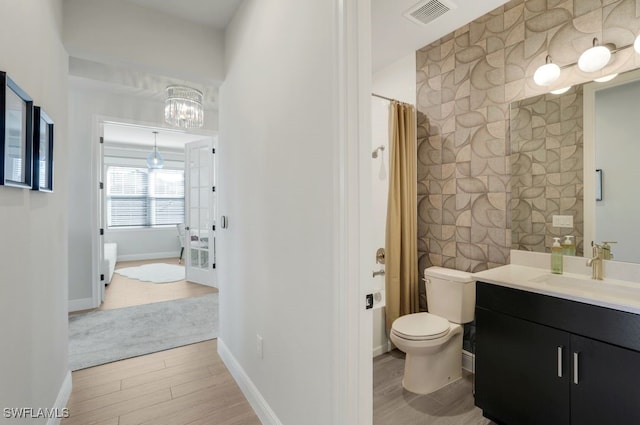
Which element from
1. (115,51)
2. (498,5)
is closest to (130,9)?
(115,51)

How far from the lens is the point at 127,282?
5.21 m

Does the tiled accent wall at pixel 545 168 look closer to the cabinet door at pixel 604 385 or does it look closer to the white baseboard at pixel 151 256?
the cabinet door at pixel 604 385

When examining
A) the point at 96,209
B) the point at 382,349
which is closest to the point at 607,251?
the point at 382,349

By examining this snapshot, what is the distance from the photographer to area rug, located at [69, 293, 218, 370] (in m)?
2.71

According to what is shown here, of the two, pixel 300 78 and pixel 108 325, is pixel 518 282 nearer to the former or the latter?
pixel 300 78

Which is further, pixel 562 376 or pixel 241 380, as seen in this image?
pixel 241 380

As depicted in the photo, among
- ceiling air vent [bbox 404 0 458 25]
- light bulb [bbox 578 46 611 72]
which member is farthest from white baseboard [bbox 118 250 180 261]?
light bulb [bbox 578 46 611 72]

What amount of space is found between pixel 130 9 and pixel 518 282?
307 centimetres

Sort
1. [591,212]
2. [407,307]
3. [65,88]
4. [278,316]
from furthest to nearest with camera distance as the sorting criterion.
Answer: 1. [407,307]
2. [65,88]
3. [591,212]
4. [278,316]

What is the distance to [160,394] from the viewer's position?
2.12 metres

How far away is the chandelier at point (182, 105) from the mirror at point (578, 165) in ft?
9.35

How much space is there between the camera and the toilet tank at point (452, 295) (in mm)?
2270

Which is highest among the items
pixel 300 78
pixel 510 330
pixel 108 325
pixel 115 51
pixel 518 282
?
pixel 115 51

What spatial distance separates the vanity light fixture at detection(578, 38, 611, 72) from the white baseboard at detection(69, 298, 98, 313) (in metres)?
5.32
